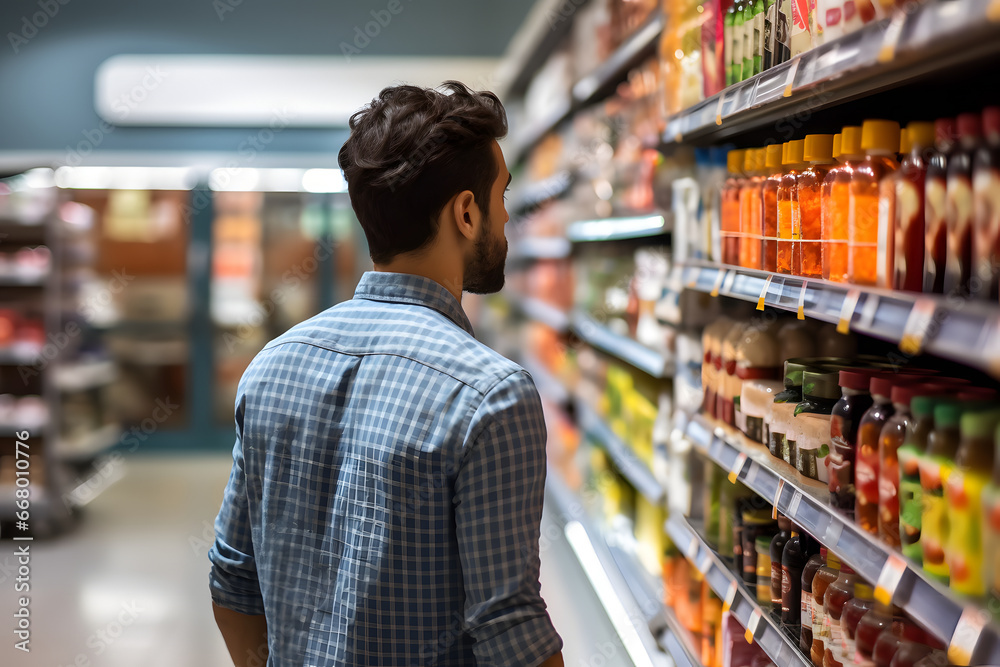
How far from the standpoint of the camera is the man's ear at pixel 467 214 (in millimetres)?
1254

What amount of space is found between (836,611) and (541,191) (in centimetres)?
424

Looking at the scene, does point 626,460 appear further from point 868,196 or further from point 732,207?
point 868,196

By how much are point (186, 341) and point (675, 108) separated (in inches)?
238

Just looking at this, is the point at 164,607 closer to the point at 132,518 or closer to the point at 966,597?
the point at 132,518

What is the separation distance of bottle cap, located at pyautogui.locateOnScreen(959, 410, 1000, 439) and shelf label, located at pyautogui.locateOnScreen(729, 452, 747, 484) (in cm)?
82

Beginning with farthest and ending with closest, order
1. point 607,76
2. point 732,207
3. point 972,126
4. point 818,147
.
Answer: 1. point 607,76
2. point 732,207
3. point 818,147
4. point 972,126

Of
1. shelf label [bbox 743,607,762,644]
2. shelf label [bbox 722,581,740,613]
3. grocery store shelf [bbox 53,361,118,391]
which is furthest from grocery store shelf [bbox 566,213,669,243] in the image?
grocery store shelf [bbox 53,361,118,391]

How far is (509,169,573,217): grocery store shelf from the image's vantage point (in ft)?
15.4

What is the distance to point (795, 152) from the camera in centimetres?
166

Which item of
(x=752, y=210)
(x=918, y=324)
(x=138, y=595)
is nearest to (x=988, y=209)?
(x=918, y=324)

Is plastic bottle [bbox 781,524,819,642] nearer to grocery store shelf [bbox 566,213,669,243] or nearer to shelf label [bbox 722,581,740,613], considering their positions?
shelf label [bbox 722,581,740,613]

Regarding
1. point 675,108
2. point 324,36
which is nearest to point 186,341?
point 324,36

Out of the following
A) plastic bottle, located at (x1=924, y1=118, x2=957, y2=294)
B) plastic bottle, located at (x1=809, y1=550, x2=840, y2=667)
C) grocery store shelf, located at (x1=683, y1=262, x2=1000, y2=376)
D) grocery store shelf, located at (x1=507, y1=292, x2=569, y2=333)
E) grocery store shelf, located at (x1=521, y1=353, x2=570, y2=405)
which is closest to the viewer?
grocery store shelf, located at (x1=683, y1=262, x2=1000, y2=376)

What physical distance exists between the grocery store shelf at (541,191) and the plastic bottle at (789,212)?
9.08 feet
